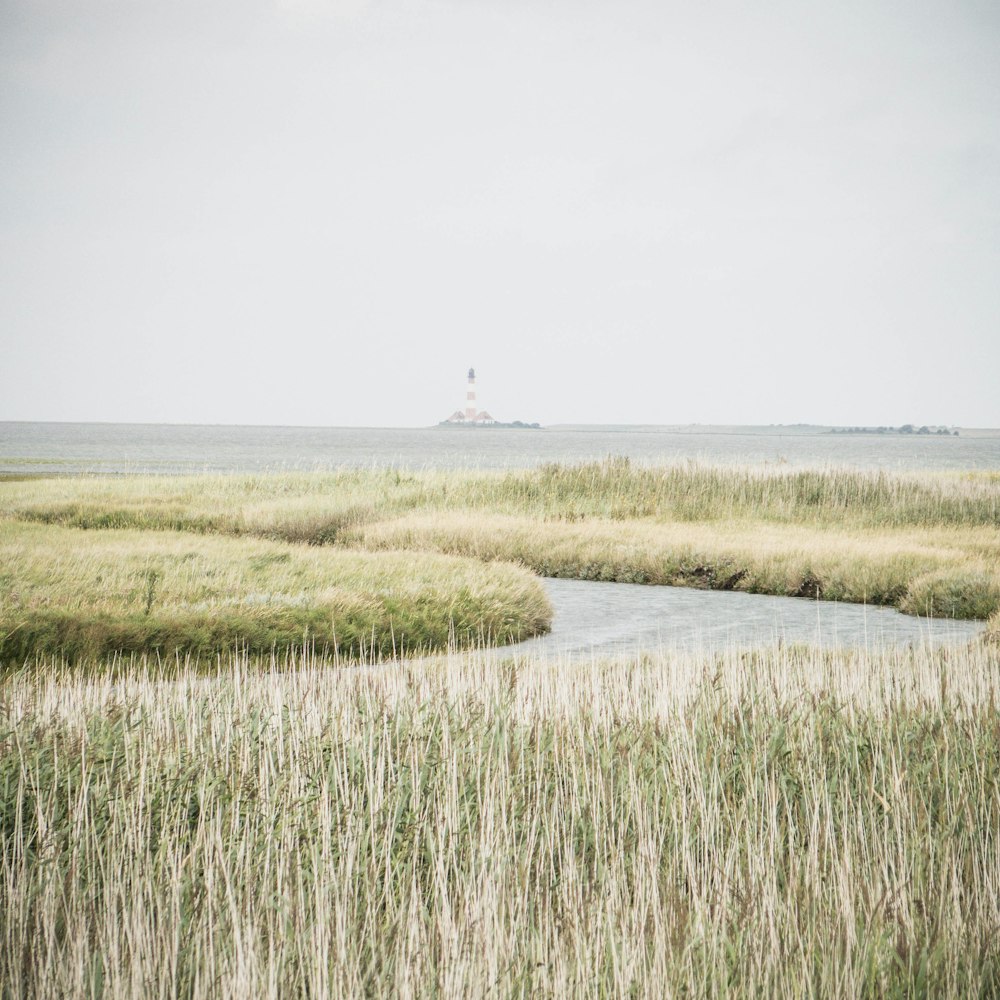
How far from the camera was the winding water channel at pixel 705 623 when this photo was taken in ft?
36.0

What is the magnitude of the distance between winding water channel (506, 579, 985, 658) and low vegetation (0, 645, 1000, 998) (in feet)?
13.2

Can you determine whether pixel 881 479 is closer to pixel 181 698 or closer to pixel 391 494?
pixel 391 494

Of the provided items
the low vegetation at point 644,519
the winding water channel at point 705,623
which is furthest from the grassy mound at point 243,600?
the low vegetation at point 644,519

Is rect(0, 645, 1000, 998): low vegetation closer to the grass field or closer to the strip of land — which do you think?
the grass field

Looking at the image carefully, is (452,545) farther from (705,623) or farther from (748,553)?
(705,623)

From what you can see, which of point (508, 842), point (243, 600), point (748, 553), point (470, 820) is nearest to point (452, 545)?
point (748, 553)

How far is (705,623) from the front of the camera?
12750 millimetres

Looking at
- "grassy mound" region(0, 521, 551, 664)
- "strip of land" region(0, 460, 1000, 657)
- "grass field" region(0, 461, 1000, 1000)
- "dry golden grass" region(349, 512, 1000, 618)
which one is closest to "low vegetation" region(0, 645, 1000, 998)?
"grass field" region(0, 461, 1000, 1000)

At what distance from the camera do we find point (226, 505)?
24.6 m

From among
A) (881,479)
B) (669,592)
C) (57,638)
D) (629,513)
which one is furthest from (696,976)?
(881,479)

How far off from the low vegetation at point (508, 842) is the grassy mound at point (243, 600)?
325cm

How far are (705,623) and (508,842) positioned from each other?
9.45 m

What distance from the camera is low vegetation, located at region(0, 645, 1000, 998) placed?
9.82 feet

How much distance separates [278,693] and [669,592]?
450 inches
